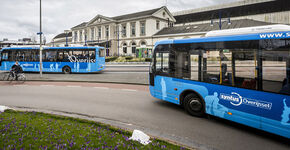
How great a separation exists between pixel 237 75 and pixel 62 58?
743 inches

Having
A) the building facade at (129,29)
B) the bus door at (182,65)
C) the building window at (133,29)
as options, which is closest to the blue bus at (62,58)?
the bus door at (182,65)

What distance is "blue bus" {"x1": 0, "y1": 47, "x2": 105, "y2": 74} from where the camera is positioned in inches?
801

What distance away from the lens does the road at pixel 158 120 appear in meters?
4.70

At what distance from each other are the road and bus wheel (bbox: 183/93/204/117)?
0.20 m

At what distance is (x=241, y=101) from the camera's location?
202 inches

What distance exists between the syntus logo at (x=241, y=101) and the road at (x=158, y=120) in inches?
31.9

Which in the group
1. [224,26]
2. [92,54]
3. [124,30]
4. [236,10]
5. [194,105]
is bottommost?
[194,105]

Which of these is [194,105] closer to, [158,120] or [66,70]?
[158,120]

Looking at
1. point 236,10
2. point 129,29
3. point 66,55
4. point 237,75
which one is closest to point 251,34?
point 237,75

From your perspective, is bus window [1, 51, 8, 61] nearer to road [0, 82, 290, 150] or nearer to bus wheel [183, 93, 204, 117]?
road [0, 82, 290, 150]

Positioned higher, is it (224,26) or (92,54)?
(224,26)

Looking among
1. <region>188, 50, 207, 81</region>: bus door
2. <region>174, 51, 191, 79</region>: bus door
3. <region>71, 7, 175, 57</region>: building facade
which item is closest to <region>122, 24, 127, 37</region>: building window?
<region>71, 7, 175, 57</region>: building facade

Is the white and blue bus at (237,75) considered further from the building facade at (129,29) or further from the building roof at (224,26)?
the building facade at (129,29)

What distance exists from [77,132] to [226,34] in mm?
4624
